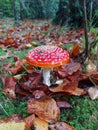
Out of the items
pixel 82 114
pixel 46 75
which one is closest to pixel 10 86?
pixel 46 75

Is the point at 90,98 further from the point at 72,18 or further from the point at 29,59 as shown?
the point at 72,18

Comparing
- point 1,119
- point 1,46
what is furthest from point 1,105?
point 1,46

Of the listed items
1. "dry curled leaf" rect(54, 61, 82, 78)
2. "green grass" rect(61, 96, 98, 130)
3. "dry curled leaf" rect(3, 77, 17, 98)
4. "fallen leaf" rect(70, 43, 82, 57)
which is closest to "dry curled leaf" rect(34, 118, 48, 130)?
"green grass" rect(61, 96, 98, 130)

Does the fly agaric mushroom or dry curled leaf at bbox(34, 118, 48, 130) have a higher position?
the fly agaric mushroom

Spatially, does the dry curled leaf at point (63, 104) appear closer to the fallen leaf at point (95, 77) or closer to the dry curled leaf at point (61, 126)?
the dry curled leaf at point (61, 126)

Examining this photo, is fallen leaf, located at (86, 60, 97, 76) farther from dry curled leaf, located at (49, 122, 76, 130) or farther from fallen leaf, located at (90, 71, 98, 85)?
dry curled leaf, located at (49, 122, 76, 130)

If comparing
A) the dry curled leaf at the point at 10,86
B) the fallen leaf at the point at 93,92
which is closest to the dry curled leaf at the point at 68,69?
the fallen leaf at the point at 93,92
